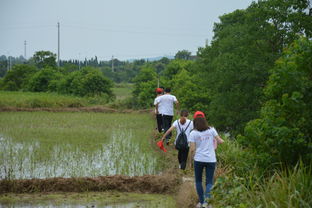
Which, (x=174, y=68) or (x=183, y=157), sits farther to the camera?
(x=174, y=68)

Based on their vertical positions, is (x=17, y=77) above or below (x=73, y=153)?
above

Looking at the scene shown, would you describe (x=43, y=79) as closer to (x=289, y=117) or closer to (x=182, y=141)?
(x=182, y=141)

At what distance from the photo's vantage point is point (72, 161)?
1289cm

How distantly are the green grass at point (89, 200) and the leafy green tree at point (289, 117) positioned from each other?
7.79 ft

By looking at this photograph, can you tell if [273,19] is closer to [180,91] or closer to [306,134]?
[180,91]

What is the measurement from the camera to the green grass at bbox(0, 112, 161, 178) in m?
11.5

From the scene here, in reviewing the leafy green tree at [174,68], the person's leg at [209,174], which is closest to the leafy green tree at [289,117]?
the person's leg at [209,174]

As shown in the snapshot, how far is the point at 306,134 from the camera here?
703 centimetres

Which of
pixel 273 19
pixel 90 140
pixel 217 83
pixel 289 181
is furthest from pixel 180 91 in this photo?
pixel 289 181

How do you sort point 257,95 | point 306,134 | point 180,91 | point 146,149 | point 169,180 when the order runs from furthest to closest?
point 180,91 → point 257,95 → point 146,149 → point 169,180 → point 306,134

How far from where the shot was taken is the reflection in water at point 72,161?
11133mm

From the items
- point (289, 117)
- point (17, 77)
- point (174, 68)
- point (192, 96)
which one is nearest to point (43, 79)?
point (17, 77)

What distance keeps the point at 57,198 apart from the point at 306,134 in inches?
195

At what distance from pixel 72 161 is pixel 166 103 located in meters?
3.51
